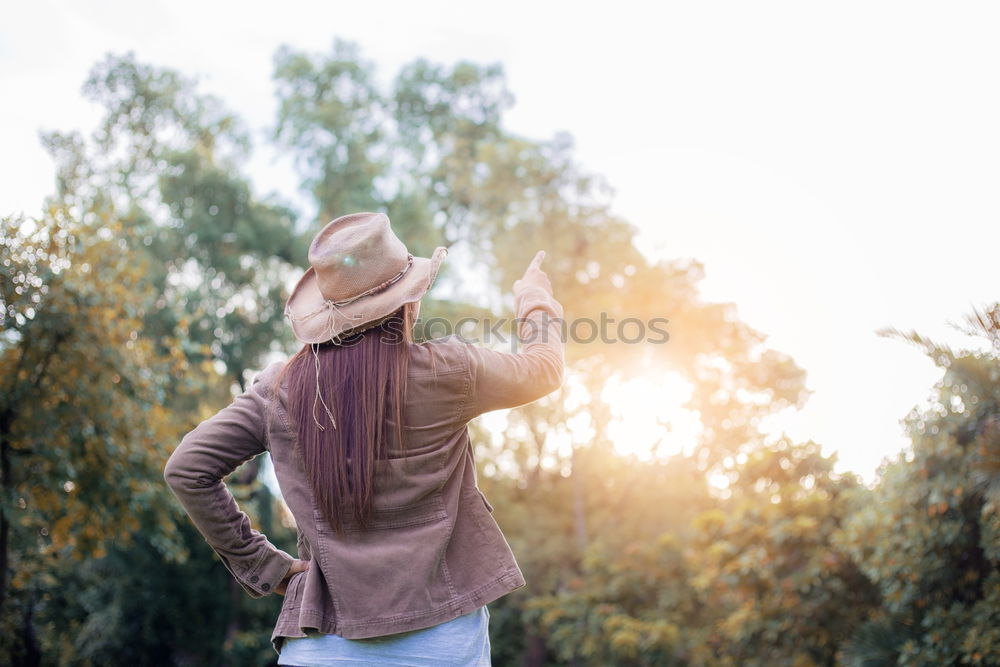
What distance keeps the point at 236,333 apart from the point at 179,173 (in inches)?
113

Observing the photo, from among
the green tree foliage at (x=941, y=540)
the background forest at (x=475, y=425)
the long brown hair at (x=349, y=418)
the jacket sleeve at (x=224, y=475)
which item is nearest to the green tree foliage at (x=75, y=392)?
the background forest at (x=475, y=425)

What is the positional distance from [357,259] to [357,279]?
43 millimetres

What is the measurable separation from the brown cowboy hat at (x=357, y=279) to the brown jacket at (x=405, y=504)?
0.37 feet

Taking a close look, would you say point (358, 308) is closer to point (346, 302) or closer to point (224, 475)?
point (346, 302)

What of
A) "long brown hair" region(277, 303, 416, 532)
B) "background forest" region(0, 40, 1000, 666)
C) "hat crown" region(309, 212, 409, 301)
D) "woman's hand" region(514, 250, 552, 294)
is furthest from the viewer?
"background forest" region(0, 40, 1000, 666)

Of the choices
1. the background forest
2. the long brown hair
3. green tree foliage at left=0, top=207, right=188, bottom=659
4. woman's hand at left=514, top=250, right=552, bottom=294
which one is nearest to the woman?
the long brown hair

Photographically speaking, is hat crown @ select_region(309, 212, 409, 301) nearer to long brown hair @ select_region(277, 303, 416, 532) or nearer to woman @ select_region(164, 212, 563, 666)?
woman @ select_region(164, 212, 563, 666)

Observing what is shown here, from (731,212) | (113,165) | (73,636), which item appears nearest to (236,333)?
(113,165)

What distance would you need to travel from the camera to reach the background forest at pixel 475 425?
5023mm

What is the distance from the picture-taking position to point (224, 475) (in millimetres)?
1615

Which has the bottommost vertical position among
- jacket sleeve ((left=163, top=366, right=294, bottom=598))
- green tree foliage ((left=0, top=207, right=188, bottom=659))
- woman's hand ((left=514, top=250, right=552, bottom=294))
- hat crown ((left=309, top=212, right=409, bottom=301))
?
jacket sleeve ((left=163, top=366, right=294, bottom=598))

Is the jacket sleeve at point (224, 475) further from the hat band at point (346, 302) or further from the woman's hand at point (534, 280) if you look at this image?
the woman's hand at point (534, 280)

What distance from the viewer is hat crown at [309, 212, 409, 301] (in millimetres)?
1629

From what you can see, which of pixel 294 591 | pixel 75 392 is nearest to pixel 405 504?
pixel 294 591
